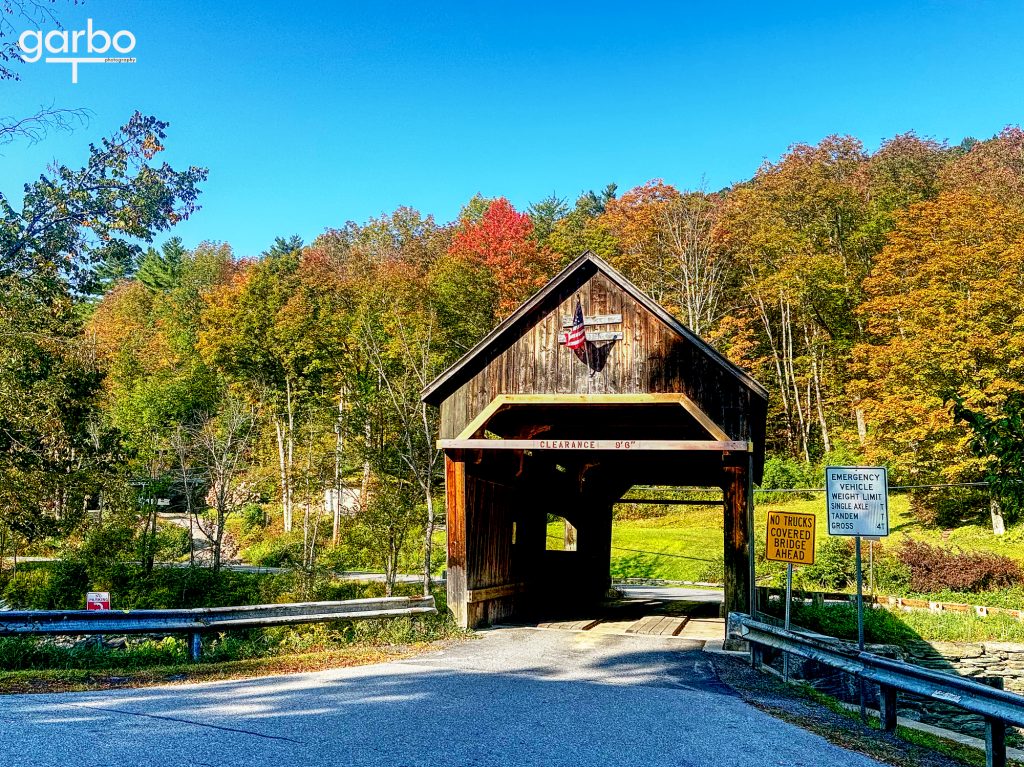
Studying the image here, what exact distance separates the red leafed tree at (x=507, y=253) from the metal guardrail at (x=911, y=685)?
101 feet

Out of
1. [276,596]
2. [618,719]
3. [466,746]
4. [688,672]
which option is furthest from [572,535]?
[466,746]

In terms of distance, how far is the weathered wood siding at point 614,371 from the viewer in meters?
13.3

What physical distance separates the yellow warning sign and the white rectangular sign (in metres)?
1.88

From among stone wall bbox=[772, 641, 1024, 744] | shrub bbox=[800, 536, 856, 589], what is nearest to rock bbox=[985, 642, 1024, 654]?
stone wall bbox=[772, 641, 1024, 744]

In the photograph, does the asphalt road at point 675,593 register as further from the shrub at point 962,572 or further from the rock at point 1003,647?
the rock at point 1003,647

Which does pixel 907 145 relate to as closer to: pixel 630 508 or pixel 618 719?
pixel 630 508

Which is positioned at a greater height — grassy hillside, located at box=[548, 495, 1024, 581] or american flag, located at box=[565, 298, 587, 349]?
american flag, located at box=[565, 298, 587, 349]

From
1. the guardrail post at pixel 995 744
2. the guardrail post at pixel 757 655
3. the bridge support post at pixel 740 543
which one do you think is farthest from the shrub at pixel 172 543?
the guardrail post at pixel 995 744

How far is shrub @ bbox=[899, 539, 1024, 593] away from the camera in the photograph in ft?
71.4

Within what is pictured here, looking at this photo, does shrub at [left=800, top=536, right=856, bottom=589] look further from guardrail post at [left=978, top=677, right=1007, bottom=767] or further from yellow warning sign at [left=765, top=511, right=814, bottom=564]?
guardrail post at [left=978, top=677, right=1007, bottom=767]

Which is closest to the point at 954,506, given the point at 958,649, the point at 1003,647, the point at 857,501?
the point at 1003,647

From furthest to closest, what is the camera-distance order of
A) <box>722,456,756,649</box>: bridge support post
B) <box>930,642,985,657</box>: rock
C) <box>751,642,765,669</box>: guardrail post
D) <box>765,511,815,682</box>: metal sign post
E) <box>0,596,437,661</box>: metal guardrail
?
<box>930,642,985,657</box>: rock
<box>722,456,756,649</box>: bridge support post
<box>751,642,765,669</box>: guardrail post
<box>765,511,815,682</box>: metal sign post
<box>0,596,437,661</box>: metal guardrail

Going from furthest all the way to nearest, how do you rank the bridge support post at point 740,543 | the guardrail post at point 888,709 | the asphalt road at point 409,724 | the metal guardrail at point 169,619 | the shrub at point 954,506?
the shrub at point 954,506
the bridge support post at point 740,543
the metal guardrail at point 169,619
the guardrail post at point 888,709
the asphalt road at point 409,724

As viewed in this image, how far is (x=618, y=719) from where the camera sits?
7309 mm
